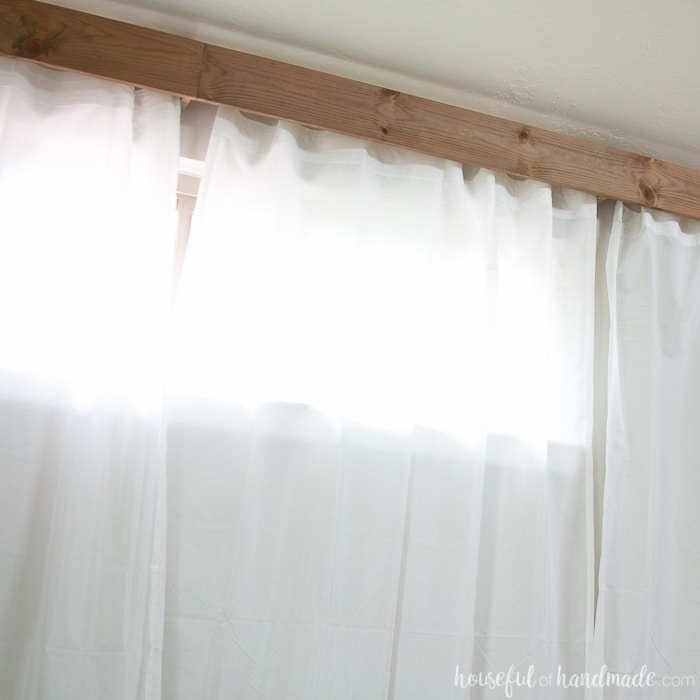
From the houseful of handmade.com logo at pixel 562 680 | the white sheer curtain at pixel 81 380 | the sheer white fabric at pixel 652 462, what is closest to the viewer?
the white sheer curtain at pixel 81 380

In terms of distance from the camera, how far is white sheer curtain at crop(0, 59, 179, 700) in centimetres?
160

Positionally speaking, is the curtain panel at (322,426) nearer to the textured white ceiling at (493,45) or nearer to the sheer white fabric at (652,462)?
the sheer white fabric at (652,462)

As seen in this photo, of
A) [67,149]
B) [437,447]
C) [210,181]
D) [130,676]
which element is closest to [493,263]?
[437,447]

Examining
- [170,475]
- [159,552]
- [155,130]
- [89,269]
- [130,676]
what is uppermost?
[155,130]

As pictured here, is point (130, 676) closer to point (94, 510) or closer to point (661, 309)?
point (94, 510)

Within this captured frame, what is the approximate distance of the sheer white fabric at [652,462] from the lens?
1.97 meters

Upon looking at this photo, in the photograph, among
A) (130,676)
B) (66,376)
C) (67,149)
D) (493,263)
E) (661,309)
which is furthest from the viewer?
(661,309)

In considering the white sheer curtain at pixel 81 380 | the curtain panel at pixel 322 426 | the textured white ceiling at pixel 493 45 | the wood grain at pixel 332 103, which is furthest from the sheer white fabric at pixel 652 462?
the white sheer curtain at pixel 81 380

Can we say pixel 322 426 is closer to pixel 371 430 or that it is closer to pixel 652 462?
pixel 371 430

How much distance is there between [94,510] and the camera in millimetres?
1647

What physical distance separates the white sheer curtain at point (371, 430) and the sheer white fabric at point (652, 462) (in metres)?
0.09

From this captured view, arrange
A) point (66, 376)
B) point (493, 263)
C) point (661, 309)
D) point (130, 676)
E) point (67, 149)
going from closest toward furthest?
1. point (130, 676)
2. point (66, 376)
3. point (67, 149)
4. point (493, 263)
5. point (661, 309)

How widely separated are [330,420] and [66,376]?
0.63 m

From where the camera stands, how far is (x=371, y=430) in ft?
6.19
